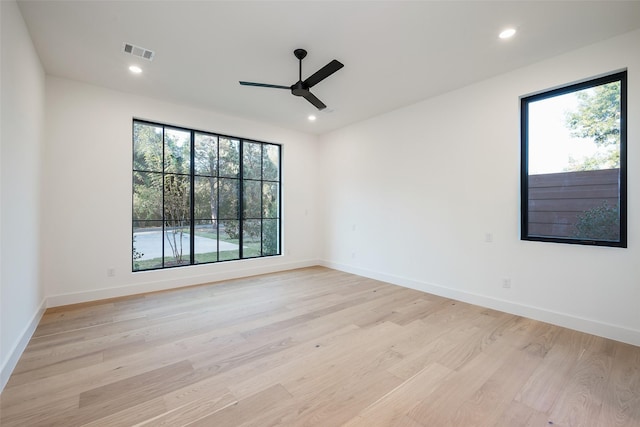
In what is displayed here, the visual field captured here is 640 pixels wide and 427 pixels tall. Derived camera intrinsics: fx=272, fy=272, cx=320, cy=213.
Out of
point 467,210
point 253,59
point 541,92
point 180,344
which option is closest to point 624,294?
point 467,210

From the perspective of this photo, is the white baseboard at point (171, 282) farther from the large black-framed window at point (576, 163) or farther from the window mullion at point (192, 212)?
the large black-framed window at point (576, 163)

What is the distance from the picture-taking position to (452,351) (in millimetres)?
2426

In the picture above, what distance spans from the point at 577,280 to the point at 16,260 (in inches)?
212

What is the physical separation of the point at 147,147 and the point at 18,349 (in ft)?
9.67

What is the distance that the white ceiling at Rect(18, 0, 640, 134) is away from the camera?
2.34 metres

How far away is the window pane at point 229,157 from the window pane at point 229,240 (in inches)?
36.3

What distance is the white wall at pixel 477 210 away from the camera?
2682mm

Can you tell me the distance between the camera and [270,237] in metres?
5.66

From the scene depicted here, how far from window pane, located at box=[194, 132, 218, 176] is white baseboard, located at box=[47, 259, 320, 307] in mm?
1683

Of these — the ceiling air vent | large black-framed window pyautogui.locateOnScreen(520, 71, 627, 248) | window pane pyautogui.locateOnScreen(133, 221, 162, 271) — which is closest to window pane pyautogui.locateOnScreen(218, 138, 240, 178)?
window pane pyautogui.locateOnScreen(133, 221, 162, 271)

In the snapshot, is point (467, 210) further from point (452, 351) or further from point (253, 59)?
point (253, 59)

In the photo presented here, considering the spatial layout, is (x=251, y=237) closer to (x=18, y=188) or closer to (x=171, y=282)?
(x=171, y=282)

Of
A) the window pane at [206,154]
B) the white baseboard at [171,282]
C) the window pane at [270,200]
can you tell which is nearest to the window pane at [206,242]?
the white baseboard at [171,282]

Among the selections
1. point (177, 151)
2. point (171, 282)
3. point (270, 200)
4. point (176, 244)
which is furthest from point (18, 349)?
point (270, 200)
